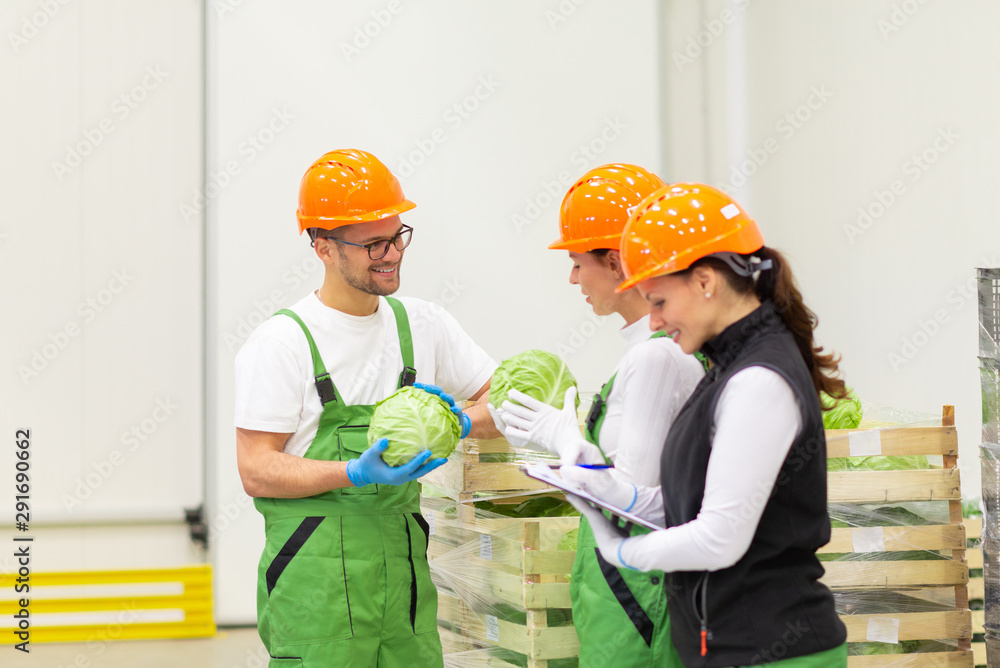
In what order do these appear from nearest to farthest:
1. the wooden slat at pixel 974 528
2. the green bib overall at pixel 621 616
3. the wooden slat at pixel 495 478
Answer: the green bib overall at pixel 621 616 → the wooden slat at pixel 495 478 → the wooden slat at pixel 974 528

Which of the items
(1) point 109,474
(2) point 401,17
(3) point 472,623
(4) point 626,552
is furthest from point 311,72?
(4) point 626,552

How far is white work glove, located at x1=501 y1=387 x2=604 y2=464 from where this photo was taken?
205 centimetres

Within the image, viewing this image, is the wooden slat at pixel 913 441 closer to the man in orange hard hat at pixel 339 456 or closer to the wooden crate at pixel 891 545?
the wooden crate at pixel 891 545

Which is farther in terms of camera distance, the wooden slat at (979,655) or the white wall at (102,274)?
the white wall at (102,274)

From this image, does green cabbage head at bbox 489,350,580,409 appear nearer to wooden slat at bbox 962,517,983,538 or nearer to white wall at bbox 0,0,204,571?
wooden slat at bbox 962,517,983,538

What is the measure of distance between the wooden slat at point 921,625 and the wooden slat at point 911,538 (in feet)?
0.80

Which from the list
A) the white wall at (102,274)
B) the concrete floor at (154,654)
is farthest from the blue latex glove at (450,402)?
the white wall at (102,274)

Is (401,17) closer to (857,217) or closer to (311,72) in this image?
(311,72)

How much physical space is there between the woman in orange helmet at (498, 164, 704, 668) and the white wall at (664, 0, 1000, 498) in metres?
2.91

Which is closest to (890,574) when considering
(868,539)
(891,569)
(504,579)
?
(891,569)

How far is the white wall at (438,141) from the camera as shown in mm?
5960

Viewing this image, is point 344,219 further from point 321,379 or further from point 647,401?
point 647,401

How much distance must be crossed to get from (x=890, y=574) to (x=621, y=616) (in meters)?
1.59

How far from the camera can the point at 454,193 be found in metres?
6.33
